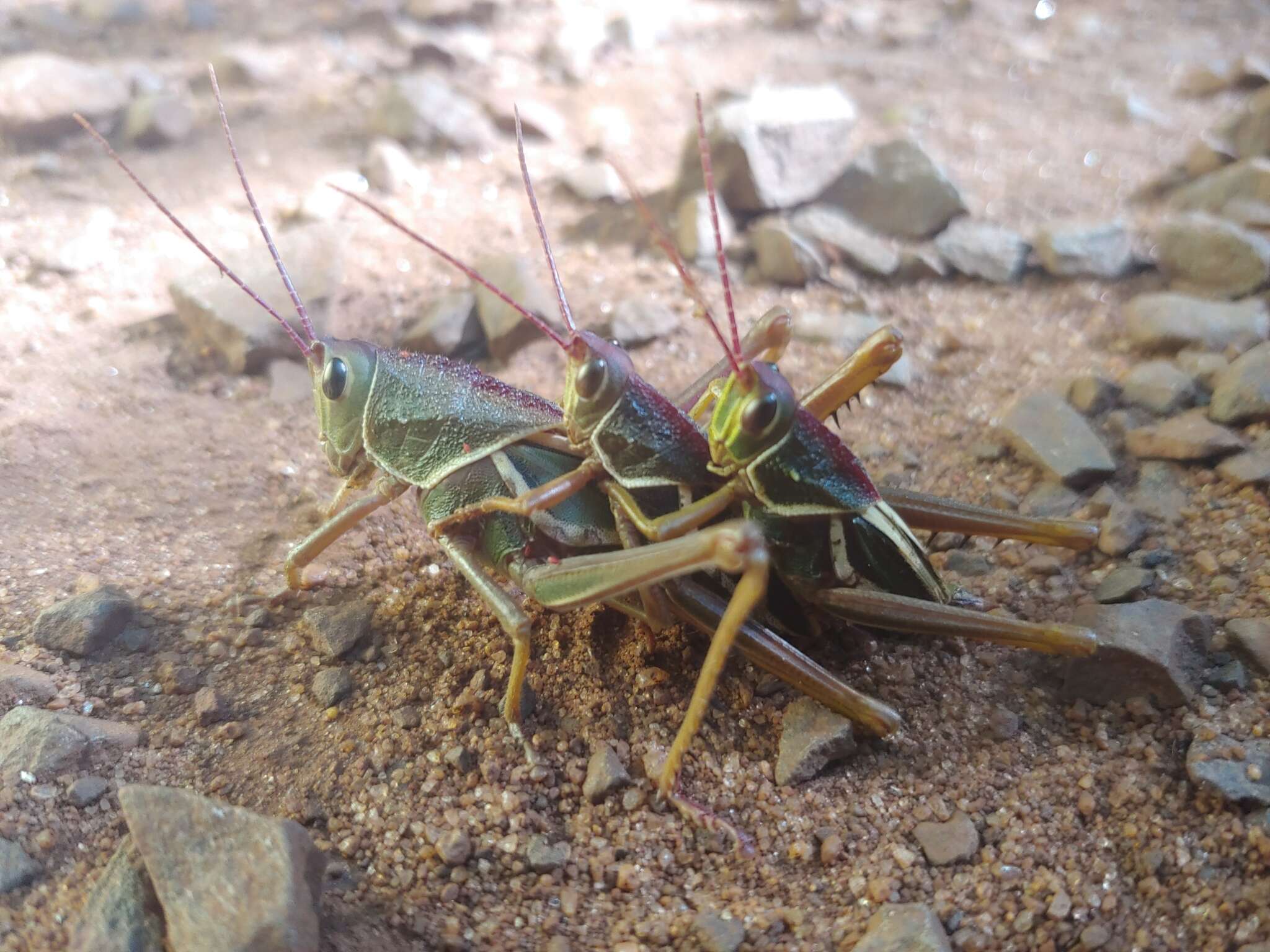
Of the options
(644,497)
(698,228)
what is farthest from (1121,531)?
(698,228)

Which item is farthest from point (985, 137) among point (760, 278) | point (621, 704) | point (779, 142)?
point (621, 704)

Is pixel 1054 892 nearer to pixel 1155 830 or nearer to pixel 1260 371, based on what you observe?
pixel 1155 830

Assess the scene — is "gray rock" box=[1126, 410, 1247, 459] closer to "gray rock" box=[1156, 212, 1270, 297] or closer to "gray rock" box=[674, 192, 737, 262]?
"gray rock" box=[1156, 212, 1270, 297]

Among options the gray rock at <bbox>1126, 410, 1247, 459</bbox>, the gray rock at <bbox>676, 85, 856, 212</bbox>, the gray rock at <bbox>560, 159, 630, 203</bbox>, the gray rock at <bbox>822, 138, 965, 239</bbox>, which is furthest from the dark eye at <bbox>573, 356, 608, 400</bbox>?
the gray rock at <bbox>822, 138, 965, 239</bbox>

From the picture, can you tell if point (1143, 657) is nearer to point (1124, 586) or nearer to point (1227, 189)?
point (1124, 586)

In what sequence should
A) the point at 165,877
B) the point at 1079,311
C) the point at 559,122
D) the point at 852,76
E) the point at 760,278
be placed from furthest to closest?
the point at 852,76
the point at 559,122
the point at 760,278
the point at 1079,311
the point at 165,877

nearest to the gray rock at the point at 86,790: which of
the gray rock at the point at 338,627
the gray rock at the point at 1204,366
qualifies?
the gray rock at the point at 338,627
